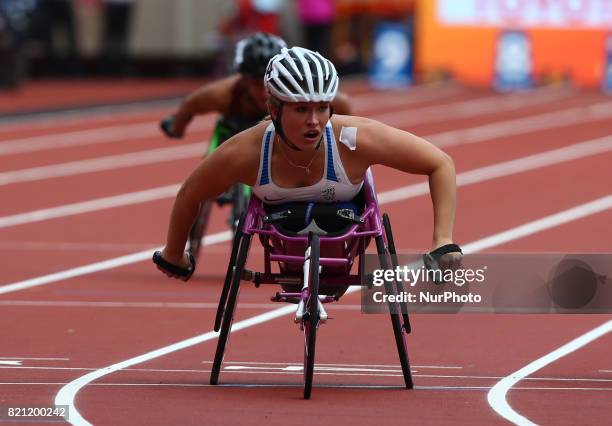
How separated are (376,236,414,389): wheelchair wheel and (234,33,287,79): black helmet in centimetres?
461

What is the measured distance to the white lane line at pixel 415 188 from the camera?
767 inches

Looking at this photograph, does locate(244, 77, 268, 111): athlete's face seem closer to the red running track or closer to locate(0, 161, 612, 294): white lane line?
the red running track

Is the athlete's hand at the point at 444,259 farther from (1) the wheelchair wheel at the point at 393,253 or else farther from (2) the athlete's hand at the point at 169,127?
(2) the athlete's hand at the point at 169,127

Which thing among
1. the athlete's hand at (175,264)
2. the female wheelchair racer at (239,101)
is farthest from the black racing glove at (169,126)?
the athlete's hand at (175,264)

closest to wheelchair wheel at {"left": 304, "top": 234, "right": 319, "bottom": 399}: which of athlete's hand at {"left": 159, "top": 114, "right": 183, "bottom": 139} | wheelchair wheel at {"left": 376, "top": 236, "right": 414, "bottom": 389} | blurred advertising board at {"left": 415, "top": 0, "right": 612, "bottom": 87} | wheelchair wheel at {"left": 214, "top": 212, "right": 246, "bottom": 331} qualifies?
wheelchair wheel at {"left": 376, "top": 236, "right": 414, "bottom": 389}

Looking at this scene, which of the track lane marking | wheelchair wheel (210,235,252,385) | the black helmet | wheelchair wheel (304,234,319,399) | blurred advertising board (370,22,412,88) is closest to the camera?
wheelchair wheel (304,234,319,399)

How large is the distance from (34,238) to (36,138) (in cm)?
1258

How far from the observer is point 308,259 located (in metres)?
8.80

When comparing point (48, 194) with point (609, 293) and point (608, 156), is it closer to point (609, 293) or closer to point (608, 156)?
point (608, 156)

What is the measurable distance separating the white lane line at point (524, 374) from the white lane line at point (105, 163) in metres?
13.0

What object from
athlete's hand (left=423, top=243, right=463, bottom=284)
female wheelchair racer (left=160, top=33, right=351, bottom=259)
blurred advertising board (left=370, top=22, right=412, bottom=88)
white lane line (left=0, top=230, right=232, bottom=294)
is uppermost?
athlete's hand (left=423, top=243, right=463, bottom=284)

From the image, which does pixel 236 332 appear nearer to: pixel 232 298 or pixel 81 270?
pixel 232 298

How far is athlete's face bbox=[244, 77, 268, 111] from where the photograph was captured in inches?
534

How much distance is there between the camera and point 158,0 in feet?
154
